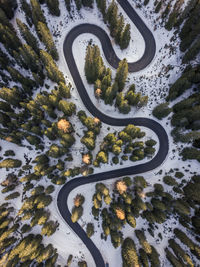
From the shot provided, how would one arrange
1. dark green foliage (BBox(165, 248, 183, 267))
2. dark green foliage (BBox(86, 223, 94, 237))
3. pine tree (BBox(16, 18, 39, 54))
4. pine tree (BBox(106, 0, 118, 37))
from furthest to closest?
pine tree (BBox(106, 0, 118, 37)), dark green foliage (BBox(86, 223, 94, 237)), pine tree (BBox(16, 18, 39, 54)), dark green foliage (BBox(165, 248, 183, 267))

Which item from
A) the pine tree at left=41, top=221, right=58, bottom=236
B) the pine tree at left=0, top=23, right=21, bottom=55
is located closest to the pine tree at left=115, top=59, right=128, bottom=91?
the pine tree at left=0, top=23, right=21, bottom=55

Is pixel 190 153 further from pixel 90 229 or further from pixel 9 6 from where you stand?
pixel 9 6

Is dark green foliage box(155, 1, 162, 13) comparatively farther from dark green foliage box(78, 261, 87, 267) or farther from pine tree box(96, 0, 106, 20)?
dark green foliage box(78, 261, 87, 267)

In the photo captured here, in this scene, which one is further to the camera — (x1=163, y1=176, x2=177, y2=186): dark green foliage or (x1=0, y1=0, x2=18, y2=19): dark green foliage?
(x1=0, y1=0, x2=18, y2=19): dark green foliage

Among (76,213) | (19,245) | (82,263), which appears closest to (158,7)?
(76,213)

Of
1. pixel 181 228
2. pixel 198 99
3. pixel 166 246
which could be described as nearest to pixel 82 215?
pixel 166 246

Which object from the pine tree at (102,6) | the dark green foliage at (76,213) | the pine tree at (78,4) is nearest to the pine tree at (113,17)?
the pine tree at (102,6)

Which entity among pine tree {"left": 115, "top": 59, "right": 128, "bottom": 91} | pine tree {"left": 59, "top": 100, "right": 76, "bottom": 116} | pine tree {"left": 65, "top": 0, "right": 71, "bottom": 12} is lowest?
pine tree {"left": 59, "top": 100, "right": 76, "bottom": 116}

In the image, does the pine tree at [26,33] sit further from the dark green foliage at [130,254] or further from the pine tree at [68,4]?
the dark green foliage at [130,254]
